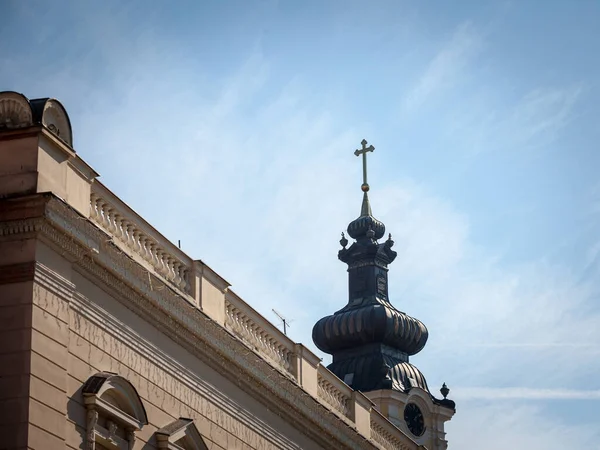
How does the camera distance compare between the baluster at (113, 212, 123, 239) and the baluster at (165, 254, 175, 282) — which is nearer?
the baluster at (113, 212, 123, 239)

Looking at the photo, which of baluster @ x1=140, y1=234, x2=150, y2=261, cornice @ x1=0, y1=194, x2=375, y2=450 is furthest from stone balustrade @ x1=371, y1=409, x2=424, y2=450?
baluster @ x1=140, y1=234, x2=150, y2=261

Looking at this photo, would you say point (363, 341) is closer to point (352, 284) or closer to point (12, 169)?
point (352, 284)

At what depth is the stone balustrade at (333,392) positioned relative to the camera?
98.3 ft

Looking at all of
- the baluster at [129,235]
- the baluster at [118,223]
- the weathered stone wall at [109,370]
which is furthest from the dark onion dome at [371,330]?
the baluster at [118,223]

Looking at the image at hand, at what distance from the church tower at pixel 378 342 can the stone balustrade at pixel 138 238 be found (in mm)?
25264

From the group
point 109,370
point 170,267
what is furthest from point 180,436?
point 170,267

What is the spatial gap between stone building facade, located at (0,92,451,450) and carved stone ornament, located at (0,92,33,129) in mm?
19

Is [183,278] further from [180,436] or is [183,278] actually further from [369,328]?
[369,328]

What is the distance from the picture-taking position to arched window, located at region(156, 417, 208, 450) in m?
22.6

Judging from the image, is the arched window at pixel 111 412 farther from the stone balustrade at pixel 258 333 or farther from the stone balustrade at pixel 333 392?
the stone balustrade at pixel 333 392

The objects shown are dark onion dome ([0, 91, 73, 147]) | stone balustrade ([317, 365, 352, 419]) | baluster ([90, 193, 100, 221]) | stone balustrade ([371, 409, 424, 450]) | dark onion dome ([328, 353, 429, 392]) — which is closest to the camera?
dark onion dome ([0, 91, 73, 147])

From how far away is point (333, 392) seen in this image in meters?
30.5

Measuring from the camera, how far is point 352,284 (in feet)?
180

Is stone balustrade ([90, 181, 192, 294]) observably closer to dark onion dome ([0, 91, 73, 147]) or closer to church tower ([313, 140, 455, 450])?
dark onion dome ([0, 91, 73, 147])
